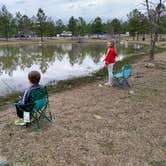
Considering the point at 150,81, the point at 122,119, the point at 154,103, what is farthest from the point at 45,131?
the point at 150,81

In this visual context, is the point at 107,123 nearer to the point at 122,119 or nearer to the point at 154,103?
the point at 122,119

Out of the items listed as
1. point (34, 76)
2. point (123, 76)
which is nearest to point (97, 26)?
point (123, 76)

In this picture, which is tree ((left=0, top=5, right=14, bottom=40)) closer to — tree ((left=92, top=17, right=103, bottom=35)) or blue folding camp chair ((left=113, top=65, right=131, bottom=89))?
tree ((left=92, top=17, right=103, bottom=35))

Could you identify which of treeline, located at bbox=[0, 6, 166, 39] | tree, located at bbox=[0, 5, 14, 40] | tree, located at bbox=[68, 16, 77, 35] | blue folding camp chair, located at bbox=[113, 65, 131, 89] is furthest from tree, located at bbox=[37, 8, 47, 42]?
blue folding camp chair, located at bbox=[113, 65, 131, 89]

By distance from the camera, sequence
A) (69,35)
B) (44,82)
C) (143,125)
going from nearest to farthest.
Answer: (143,125) → (44,82) → (69,35)

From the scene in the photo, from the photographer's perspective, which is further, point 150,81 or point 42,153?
point 150,81

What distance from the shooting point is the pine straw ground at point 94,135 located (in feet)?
13.4

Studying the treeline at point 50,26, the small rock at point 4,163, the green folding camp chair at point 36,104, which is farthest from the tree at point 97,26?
the small rock at point 4,163

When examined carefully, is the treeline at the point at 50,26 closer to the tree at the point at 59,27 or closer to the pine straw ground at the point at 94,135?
the tree at the point at 59,27

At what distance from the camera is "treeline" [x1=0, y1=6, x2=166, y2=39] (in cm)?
5915

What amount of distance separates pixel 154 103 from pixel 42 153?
3.87m

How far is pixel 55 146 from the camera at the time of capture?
445cm

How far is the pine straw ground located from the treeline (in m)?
50.9

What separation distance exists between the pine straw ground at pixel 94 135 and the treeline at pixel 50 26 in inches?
2003
